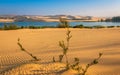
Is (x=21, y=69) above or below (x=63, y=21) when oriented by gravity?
below

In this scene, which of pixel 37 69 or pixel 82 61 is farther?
pixel 82 61

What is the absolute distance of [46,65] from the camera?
8.42 metres

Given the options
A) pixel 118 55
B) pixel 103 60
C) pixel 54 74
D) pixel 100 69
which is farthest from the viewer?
pixel 118 55

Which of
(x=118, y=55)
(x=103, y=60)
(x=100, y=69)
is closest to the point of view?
(x=100, y=69)

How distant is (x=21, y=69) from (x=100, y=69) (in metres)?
2.41

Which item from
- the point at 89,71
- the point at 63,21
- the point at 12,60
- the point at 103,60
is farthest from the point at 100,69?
the point at 12,60

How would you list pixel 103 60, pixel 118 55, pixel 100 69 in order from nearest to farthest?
pixel 100 69
pixel 103 60
pixel 118 55

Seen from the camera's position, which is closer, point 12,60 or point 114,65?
point 114,65

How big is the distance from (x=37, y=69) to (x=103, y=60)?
261 centimetres

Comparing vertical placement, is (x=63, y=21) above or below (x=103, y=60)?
above

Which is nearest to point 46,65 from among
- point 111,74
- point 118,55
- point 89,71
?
point 89,71

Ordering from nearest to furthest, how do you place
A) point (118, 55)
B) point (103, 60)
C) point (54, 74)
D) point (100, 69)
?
point (54, 74) < point (100, 69) < point (103, 60) < point (118, 55)

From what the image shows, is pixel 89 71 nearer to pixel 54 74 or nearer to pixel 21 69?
pixel 54 74

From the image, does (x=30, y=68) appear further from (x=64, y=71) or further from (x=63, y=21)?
(x=63, y=21)
